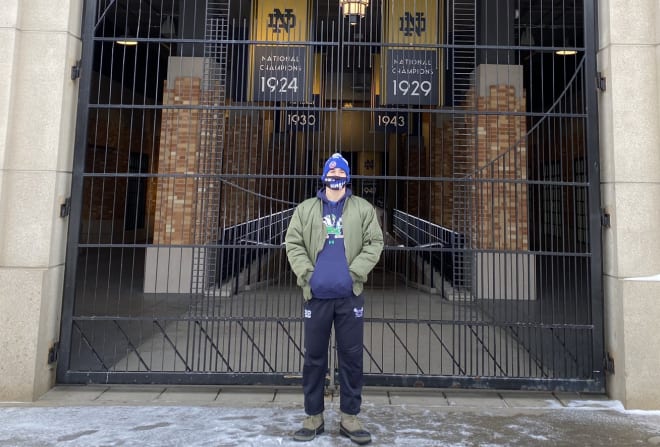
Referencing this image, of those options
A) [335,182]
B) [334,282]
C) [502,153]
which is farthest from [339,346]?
[502,153]

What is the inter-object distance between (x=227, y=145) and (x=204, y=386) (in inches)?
239

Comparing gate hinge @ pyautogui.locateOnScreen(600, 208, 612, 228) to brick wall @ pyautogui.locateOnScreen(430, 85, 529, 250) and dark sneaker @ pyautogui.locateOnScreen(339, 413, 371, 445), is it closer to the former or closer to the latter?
dark sneaker @ pyautogui.locateOnScreen(339, 413, 371, 445)

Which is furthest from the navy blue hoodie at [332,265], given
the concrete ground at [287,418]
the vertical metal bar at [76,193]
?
the vertical metal bar at [76,193]

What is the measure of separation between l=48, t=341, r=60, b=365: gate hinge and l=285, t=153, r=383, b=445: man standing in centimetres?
277

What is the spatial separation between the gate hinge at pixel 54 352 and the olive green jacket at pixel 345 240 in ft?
9.38


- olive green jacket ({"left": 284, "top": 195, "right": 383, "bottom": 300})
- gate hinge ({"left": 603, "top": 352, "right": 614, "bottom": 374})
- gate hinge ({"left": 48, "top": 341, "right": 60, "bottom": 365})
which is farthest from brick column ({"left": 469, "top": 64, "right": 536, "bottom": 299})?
gate hinge ({"left": 48, "top": 341, "right": 60, "bottom": 365})

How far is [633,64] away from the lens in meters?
4.64

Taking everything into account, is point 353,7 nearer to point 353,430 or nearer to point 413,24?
point 413,24

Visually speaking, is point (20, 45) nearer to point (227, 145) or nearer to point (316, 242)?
point (316, 242)

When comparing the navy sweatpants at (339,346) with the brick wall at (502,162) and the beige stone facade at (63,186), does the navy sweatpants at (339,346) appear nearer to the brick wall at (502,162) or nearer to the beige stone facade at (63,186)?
the beige stone facade at (63,186)

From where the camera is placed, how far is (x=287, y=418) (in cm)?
399

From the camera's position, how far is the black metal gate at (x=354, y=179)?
4816mm

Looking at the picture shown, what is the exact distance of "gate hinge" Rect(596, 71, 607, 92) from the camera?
4.77 meters

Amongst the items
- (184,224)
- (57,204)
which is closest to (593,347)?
(57,204)
